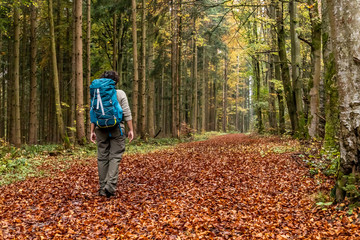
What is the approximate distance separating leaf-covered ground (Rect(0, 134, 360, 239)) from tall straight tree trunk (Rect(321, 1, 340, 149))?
3.31 feet

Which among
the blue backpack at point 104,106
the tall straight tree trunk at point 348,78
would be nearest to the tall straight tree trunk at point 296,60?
the tall straight tree trunk at point 348,78

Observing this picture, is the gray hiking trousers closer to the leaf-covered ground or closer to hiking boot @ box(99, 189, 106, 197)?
hiking boot @ box(99, 189, 106, 197)

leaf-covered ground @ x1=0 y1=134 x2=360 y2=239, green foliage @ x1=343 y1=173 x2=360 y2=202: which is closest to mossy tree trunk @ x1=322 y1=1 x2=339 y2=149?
green foliage @ x1=343 y1=173 x2=360 y2=202

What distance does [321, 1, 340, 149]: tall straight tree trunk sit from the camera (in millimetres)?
5371

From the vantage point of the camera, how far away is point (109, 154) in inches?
215

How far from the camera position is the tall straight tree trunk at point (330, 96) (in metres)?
5.37

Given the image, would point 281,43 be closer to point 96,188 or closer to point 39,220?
point 96,188

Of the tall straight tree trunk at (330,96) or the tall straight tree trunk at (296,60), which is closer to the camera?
the tall straight tree trunk at (330,96)

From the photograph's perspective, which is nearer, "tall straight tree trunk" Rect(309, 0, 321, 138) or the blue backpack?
the blue backpack

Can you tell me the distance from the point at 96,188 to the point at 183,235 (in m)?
3.03

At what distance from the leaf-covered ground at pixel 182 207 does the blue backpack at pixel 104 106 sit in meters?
1.48

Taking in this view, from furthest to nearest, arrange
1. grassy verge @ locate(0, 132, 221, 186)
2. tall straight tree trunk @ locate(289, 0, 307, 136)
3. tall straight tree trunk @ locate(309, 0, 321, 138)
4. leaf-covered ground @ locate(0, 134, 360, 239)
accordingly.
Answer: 1. tall straight tree trunk @ locate(289, 0, 307, 136)
2. tall straight tree trunk @ locate(309, 0, 321, 138)
3. grassy verge @ locate(0, 132, 221, 186)
4. leaf-covered ground @ locate(0, 134, 360, 239)

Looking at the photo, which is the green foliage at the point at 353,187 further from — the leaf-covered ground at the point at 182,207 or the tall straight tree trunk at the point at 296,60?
the tall straight tree trunk at the point at 296,60

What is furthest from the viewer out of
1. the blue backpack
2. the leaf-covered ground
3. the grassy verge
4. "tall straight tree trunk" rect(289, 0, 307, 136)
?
"tall straight tree trunk" rect(289, 0, 307, 136)
